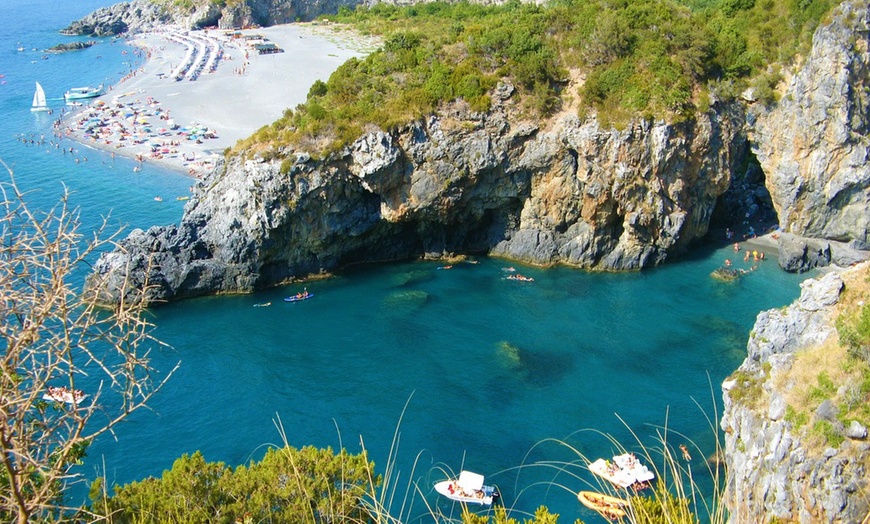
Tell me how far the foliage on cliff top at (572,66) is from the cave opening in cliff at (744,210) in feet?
30.6

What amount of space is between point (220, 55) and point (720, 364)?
8727cm

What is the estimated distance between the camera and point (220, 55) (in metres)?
107

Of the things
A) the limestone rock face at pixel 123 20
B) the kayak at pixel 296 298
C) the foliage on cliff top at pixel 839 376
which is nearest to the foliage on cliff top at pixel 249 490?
the foliage on cliff top at pixel 839 376

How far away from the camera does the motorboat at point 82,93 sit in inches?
3730

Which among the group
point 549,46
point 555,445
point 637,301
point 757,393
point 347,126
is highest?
point 549,46

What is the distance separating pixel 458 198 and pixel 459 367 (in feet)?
49.0

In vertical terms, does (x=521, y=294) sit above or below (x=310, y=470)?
below

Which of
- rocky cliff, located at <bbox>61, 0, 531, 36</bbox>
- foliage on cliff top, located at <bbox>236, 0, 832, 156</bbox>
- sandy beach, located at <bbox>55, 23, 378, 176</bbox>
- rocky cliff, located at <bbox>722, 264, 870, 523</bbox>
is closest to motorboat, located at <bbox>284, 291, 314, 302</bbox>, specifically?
foliage on cliff top, located at <bbox>236, 0, 832, 156</bbox>

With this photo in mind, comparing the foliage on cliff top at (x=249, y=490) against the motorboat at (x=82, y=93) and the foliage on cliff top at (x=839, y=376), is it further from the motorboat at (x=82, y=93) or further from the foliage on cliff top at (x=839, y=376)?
the motorboat at (x=82, y=93)

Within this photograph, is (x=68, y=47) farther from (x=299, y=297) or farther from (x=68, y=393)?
(x=68, y=393)

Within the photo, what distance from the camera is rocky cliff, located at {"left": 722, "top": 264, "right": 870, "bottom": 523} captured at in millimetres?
23312

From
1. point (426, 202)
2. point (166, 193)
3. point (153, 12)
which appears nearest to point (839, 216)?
point (426, 202)

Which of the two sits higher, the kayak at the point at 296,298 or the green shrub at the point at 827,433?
the green shrub at the point at 827,433

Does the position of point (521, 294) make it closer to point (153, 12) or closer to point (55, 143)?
point (55, 143)
